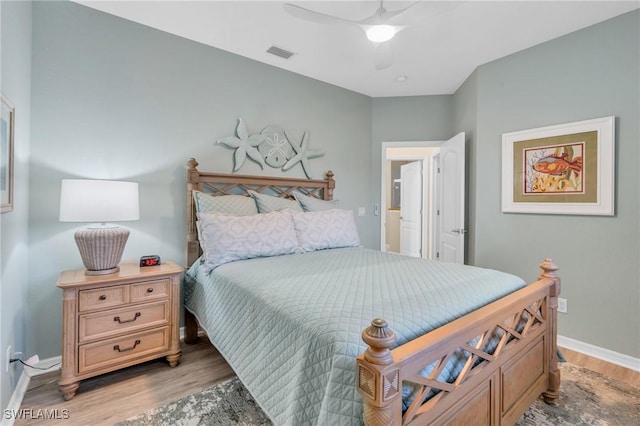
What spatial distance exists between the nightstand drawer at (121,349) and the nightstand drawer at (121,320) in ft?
0.16

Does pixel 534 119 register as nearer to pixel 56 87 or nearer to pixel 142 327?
pixel 142 327

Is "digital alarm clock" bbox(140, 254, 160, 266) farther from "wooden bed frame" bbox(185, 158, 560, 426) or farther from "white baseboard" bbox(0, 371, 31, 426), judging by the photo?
"wooden bed frame" bbox(185, 158, 560, 426)

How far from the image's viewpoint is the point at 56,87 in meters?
2.09

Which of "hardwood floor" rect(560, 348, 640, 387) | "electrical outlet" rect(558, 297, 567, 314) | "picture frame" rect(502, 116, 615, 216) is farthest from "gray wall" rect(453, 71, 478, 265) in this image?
"hardwood floor" rect(560, 348, 640, 387)

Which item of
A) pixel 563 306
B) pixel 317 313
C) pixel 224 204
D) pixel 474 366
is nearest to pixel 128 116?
pixel 224 204

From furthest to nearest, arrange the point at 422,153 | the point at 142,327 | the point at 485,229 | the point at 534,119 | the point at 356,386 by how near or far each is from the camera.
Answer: the point at 422,153
the point at 485,229
the point at 534,119
the point at 142,327
the point at 356,386

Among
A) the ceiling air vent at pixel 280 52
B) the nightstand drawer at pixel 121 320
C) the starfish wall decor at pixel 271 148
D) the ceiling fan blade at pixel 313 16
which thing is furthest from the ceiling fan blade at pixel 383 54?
the nightstand drawer at pixel 121 320

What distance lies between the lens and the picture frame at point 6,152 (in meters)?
1.50

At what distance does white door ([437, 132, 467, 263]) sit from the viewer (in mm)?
3270

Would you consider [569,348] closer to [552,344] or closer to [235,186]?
[552,344]

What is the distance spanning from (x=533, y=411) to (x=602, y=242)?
154 cm

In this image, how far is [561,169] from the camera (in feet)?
8.54

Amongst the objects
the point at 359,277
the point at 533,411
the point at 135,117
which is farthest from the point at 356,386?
the point at 135,117

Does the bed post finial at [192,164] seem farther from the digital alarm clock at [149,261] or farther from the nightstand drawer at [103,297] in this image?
the nightstand drawer at [103,297]
